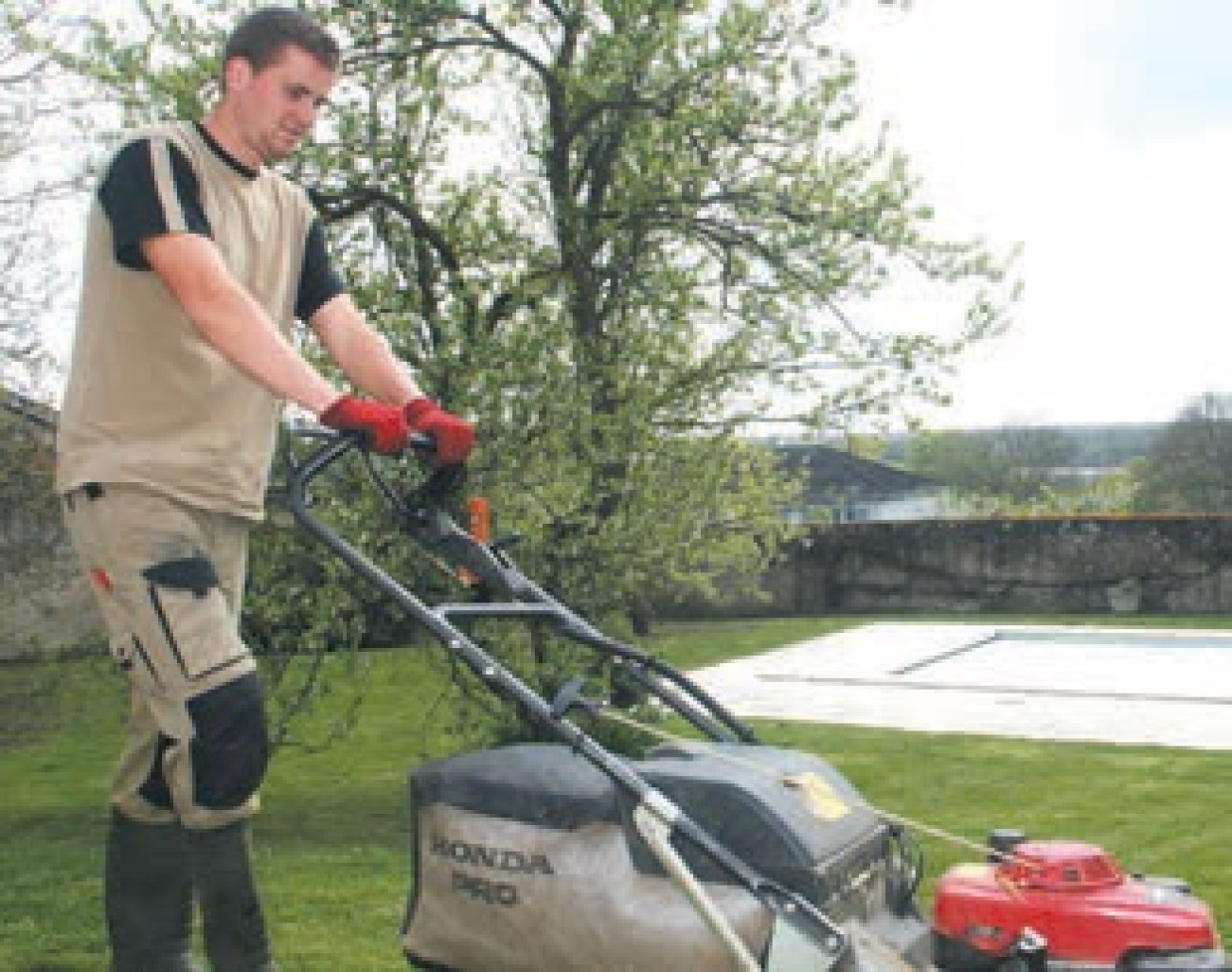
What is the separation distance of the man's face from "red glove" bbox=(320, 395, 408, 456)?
590mm

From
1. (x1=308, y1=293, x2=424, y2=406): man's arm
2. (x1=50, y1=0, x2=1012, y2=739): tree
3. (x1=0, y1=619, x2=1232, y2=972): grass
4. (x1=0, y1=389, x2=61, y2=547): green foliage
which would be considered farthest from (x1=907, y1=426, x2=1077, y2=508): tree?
(x1=308, y1=293, x2=424, y2=406): man's arm

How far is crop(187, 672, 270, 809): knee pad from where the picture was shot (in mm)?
2523

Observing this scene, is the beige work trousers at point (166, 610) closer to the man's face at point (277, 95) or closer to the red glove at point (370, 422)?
the red glove at point (370, 422)

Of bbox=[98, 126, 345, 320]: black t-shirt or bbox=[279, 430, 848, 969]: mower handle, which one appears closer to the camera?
bbox=[279, 430, 848, 969]: mower handle

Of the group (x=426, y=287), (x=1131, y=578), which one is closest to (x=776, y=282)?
(x=426, y=287)

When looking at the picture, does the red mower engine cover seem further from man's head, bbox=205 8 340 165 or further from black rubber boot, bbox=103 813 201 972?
man's head, bbox=205 8 340 165

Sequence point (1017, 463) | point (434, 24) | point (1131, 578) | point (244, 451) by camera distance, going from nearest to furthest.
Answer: point (244, 451), point (434, 24), point (1131, 578), point (1017, 463)

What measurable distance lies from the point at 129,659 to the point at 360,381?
0.76 metres

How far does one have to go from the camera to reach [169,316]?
269cm

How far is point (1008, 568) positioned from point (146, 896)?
14.3m

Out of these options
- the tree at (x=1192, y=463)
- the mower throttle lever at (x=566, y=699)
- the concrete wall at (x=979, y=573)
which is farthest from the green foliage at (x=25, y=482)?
the tree at (x=1192, y=463)

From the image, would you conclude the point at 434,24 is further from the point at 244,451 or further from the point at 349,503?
the point at 244,451

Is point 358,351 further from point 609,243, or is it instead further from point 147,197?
point 609,243

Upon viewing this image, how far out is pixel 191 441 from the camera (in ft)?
8.86
